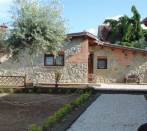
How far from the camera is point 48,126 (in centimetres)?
1145

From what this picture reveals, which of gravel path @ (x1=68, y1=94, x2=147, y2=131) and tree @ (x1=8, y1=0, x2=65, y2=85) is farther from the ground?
tree @ (x1=8, y1=0, x2=65, y2=85)

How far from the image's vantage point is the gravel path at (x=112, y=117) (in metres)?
12.5

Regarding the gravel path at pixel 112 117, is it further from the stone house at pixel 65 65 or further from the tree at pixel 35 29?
the stone house at pixel 65 65

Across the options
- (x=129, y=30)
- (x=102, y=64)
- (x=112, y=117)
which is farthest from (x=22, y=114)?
(x=129, y=30)

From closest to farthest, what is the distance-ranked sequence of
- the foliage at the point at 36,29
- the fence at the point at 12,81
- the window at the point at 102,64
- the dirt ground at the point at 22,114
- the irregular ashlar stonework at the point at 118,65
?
the dirt ground at the point at 22,114 < the foliage at the point at 36,29 < the fence at the point at 12,81 < the irregular ashlar stonework at the point at 118,65 < the window at the point at 102,64

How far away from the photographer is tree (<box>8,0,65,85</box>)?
1039 inches

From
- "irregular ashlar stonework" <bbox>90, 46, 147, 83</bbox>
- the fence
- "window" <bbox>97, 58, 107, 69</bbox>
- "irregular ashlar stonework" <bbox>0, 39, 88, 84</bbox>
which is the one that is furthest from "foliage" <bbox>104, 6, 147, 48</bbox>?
the fence

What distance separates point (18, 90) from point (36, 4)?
4.96 m

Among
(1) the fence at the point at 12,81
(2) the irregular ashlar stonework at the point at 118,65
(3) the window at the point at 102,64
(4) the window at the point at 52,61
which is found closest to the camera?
(1) the fence at the point at 12,81

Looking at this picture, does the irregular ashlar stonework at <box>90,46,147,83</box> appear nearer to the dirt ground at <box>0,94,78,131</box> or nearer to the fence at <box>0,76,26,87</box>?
the fence at <box>0,76,26,87</box>

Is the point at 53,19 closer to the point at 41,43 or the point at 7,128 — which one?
the point at 41,43

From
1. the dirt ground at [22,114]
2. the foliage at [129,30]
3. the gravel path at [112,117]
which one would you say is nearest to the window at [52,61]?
the dirt ground at [22,114]

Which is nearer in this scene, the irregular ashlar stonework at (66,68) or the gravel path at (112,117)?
the gravel path at (112,117)

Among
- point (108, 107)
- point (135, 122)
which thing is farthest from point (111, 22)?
point (135, 122)
